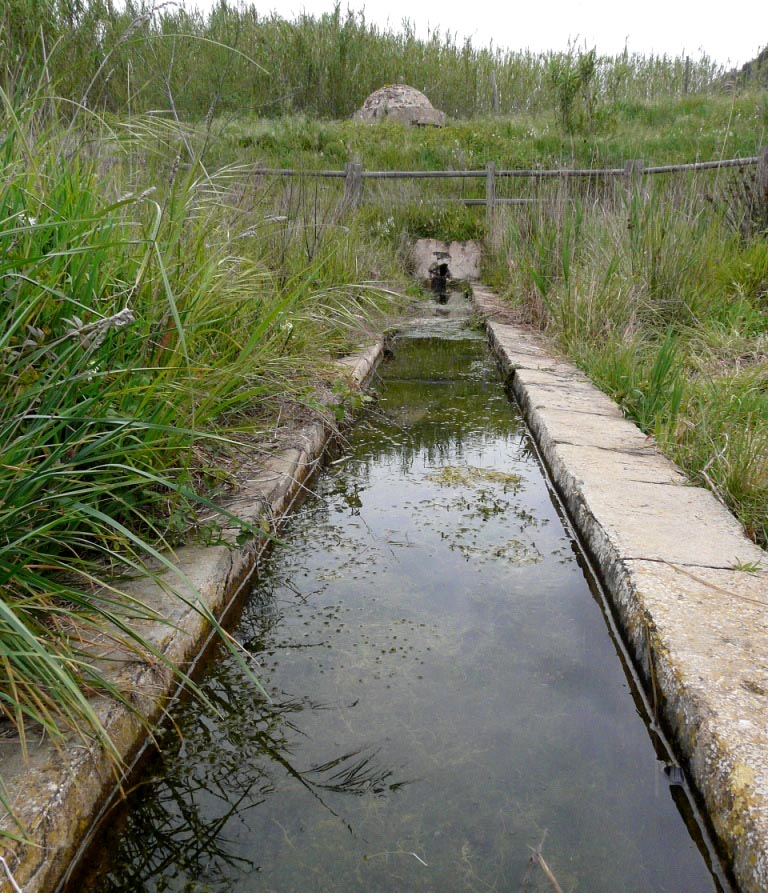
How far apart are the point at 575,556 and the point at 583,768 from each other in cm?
92

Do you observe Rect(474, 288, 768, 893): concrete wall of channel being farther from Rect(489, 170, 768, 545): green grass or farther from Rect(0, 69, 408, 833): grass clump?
Rect(0, 69, 408, 833): grass clump

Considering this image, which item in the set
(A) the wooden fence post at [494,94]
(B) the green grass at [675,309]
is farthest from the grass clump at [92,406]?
(A) the wooden fence post at [494,94]

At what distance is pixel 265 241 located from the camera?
4.03 metres

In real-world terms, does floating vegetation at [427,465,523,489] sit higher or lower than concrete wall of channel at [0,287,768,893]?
lower

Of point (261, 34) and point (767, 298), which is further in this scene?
point (261, 34)

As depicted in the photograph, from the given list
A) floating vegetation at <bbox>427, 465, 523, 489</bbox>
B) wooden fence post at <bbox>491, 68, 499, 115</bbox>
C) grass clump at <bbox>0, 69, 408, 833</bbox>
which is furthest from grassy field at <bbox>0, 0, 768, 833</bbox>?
wooden fence post at <bbox>491, 68, 499, 115</bbox>

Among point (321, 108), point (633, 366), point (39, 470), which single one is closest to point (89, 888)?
point (39, 470)

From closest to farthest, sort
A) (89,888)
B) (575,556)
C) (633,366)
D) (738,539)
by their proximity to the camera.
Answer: (89,888)
(738,539)
(575,556)
(633,366)

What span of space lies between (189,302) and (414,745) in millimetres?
1394

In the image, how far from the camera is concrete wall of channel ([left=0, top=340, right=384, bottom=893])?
1.03 metres

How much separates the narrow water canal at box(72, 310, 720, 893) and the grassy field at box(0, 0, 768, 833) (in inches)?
10.0

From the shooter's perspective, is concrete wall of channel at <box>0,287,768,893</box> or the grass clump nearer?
concrete wall of channel at <box>0,287,768,893</box>

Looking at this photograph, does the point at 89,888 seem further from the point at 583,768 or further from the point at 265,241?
the point at 265,241

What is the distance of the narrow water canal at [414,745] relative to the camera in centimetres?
115
